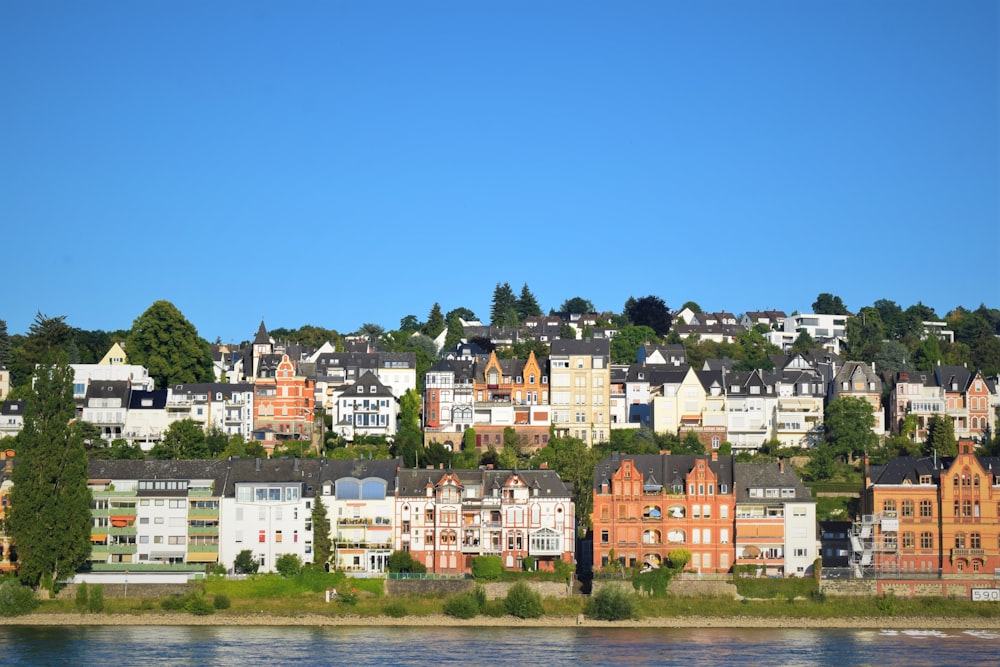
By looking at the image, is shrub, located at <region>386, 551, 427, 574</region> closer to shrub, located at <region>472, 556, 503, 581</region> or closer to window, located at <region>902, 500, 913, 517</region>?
shrub, located at <region>472, 556, 503, 581</region>

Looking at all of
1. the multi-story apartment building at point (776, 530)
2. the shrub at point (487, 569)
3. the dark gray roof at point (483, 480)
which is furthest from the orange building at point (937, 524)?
the shrub at point (487, 569)

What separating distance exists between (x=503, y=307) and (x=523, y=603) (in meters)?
83.9

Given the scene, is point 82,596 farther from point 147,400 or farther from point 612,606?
point 147,400

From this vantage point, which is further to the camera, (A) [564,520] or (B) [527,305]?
(B) [527,305]

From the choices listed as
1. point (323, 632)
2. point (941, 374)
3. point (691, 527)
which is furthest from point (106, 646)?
point (941, 374)

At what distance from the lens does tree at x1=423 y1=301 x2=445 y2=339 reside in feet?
479

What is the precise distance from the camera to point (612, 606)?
73875 mm

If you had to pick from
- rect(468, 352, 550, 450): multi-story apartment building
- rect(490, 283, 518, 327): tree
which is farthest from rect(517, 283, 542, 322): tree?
rect(468, 352, 550, 450): multi-story apartment building

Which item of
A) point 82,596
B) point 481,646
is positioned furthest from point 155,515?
point 481,646

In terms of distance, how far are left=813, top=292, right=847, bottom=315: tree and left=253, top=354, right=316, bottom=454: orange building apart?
69.5m

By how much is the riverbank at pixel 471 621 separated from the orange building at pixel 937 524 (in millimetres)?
3936

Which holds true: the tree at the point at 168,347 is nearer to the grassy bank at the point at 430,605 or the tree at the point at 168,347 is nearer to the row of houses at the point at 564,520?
the row of houses at the point at 564,520

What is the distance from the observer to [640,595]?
247ft

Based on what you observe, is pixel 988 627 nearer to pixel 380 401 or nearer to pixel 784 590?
pixel 784 590
